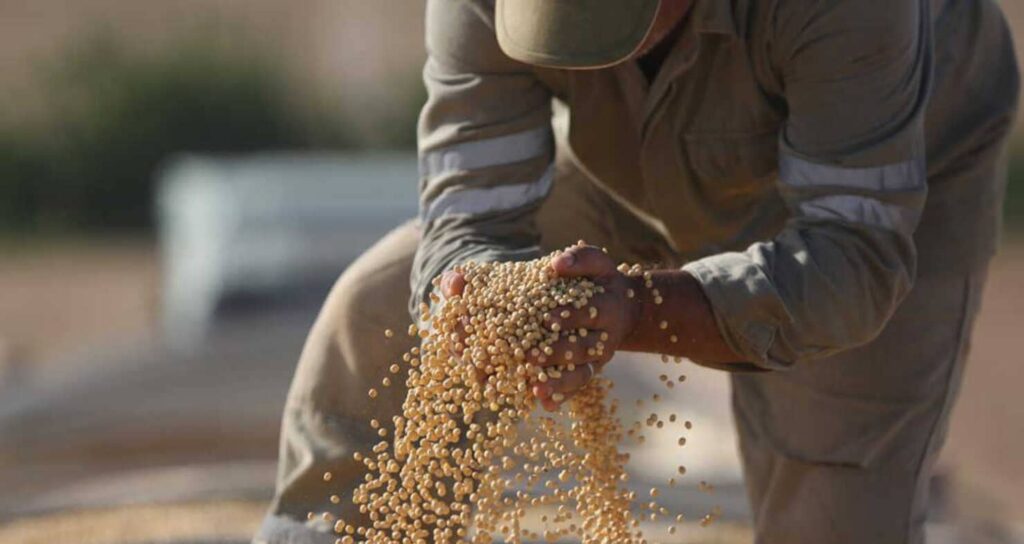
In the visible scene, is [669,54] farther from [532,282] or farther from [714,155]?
[532,282]

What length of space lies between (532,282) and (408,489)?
19.5 inches

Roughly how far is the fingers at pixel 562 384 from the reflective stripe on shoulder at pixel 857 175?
1.78 feet

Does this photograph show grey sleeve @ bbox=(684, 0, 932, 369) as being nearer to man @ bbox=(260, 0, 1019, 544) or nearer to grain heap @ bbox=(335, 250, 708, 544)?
man @ bbox=(260, 0, 1019, 544)

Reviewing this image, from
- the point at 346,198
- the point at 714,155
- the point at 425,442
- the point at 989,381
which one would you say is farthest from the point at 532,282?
the point at 989,381

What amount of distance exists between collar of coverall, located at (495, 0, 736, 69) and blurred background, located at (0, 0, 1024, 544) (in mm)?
2195

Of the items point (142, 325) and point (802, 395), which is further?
point (142, 325)

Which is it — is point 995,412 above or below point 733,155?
below

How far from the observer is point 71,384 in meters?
8.29

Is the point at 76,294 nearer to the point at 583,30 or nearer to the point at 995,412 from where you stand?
the point at 995,412

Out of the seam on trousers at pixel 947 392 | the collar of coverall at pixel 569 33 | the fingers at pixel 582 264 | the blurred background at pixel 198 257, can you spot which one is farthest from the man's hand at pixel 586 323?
the blurred background at pixel 198 257

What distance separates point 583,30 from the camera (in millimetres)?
3316

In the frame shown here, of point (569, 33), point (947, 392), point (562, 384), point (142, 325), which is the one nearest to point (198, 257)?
point (142, 325)

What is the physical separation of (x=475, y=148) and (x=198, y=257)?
7782 mm

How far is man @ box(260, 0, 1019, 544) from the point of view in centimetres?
336
